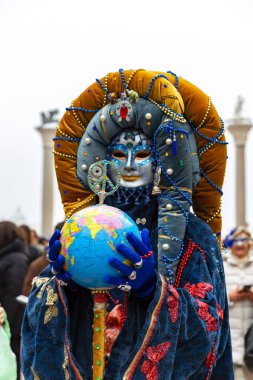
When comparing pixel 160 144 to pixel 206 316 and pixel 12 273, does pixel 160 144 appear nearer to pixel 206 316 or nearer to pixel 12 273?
pixel 206 316

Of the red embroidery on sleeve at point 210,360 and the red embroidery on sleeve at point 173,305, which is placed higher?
the red embroidery on sleeve at point 173,305

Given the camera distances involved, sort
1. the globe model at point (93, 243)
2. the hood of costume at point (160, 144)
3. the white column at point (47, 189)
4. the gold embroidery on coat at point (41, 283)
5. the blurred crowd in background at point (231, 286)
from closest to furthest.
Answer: the globe model at point (93, 243) < the gold embroidery on coat at point (41, 283) < the hood of costume at point (160, 144) < the blurred crowd in background at point (231, 286) < the white column at point (47, 189)

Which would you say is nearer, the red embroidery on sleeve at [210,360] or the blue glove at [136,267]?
the blue glove at [136,267]

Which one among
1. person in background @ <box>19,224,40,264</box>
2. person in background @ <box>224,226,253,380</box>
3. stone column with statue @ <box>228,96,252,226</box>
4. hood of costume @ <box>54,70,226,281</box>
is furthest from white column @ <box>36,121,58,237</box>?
hood of costume @ <box>54,70,226,281</box>

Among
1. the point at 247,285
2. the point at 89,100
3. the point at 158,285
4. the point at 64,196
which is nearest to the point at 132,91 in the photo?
the point at 89,100

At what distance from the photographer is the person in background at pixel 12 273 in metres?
7.62

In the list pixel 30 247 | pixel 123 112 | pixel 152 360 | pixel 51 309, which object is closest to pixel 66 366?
pixel 51 309

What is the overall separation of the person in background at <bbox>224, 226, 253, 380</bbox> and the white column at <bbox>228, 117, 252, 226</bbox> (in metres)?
12.7

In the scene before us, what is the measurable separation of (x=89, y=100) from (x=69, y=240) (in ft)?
3.01

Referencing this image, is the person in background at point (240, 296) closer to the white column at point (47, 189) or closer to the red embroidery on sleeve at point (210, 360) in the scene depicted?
the red embroidery on sleeve at point (210, 360)

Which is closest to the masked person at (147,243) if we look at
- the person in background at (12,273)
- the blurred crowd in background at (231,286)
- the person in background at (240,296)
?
the blurred crowd in background at (231,286)

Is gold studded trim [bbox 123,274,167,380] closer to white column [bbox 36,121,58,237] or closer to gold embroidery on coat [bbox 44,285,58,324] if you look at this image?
gold embroidery on coat [bbox 44,285,58,324]

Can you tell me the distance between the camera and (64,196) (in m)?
3.96

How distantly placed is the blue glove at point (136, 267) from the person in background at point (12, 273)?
434cm
